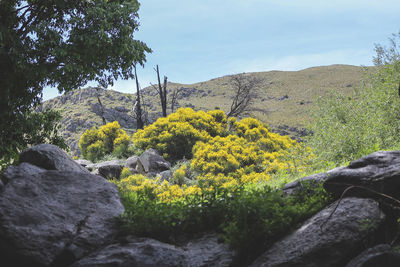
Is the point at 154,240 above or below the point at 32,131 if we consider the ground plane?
below

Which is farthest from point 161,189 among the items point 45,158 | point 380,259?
point 380,259

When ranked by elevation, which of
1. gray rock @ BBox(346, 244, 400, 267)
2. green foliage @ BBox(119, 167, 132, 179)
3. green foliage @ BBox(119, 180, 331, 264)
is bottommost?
gray rock @ BBox(346, 244, 400, 267)

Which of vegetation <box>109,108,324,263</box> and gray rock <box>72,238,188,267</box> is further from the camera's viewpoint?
vegetation <box>109,108,324,263</box>

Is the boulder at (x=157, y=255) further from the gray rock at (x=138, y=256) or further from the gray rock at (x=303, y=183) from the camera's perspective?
the gray rock at (x=303, y=183)

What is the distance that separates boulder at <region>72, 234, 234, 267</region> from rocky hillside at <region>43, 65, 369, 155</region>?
43.3 meters

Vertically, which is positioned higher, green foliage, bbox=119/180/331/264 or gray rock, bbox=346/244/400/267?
green foliage, bbox=119/180/331/264

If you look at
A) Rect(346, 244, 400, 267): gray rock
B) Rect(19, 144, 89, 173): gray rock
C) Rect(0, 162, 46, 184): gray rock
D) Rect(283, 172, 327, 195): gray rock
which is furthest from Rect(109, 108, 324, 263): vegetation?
Rect(0, 162, 46, 184): gray rock

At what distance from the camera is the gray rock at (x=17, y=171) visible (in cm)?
533

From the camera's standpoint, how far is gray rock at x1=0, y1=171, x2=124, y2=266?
4.21 m

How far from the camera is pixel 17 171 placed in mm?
5574

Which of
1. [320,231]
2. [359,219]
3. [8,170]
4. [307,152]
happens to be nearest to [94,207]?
[8,170]

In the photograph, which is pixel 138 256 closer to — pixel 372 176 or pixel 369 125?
pixel 372 176

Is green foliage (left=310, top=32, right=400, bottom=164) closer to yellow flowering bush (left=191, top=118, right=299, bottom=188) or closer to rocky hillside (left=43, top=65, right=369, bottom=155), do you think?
yellow flowering bush (left=191, top=118, right=299, bottom=188)

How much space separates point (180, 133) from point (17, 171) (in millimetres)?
12313
